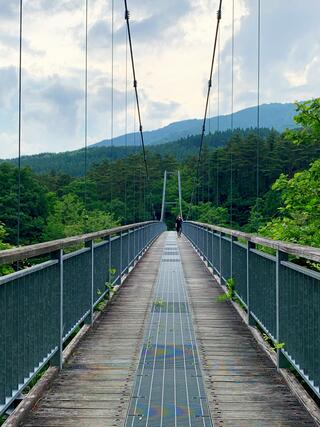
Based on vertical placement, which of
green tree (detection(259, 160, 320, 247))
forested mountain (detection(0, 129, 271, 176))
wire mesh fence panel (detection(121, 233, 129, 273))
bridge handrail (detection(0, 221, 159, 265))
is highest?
forested mountain (detection(0, 129, 271, 176))

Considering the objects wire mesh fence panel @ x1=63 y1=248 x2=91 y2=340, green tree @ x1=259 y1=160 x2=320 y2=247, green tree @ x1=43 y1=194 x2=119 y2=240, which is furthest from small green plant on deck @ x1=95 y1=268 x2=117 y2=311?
green tree @ x1=43 y1=194 x2=119 y2=240

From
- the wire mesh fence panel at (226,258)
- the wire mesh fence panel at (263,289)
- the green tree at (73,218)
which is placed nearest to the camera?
the wire mesh fence panel at (263,289)

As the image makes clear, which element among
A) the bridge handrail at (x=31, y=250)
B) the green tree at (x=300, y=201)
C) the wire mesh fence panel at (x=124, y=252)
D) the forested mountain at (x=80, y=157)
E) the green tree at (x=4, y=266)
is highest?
the forested mountain at (x=80, y=157)

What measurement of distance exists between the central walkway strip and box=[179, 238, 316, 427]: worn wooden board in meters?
0.08

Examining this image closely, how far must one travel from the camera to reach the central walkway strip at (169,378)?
2.89 m

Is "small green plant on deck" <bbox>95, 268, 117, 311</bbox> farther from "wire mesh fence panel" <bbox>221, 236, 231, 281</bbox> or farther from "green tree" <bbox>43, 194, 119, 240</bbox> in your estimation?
"green tree" <bbox>43, 194, 119, 240</bbox>

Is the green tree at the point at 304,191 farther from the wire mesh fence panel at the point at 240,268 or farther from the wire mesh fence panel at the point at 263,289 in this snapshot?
the wire mesh fence panel at the point at 263,289

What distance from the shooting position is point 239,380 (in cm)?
352

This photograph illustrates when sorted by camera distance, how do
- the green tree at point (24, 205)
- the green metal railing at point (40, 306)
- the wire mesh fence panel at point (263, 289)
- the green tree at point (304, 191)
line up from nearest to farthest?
the green metal railing at point (40, 306)
the wire mesh fence panel at point (263, 289)
the green tree at point (304, 191)
the green tree at point (24, 205)

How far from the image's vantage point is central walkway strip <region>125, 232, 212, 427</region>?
2.89 meters

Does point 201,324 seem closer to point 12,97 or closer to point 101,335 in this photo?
point 101,335

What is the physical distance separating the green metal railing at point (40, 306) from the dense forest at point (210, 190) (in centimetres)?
368

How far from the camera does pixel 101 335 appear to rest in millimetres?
4840

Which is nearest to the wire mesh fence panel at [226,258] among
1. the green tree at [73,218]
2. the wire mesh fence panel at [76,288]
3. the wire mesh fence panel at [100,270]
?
the wire mesh fence panel at [100,270]
